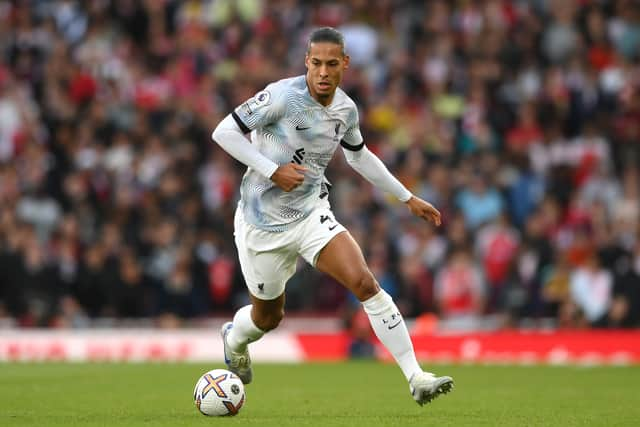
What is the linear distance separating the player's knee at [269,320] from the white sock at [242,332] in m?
0.05

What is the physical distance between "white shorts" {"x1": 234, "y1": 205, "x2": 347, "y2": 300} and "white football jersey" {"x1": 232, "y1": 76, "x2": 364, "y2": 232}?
7cm

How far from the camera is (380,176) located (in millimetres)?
10031

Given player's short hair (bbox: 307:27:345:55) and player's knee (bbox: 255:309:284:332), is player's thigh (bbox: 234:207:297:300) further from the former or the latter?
player's short hair (bbox: 307:27:345:55)

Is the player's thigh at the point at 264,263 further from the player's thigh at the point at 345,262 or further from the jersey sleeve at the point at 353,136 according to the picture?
the jersey sleeve at the point at 353,136

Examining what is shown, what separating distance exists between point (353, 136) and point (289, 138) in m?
0.65

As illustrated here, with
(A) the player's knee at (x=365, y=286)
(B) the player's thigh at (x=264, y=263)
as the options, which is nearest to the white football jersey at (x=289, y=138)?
(B) the player's thigh at (x=264, y=263)

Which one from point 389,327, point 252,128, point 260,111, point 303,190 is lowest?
point 389,327

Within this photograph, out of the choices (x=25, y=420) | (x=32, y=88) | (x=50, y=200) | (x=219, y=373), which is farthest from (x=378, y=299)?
(x=32, y=88)

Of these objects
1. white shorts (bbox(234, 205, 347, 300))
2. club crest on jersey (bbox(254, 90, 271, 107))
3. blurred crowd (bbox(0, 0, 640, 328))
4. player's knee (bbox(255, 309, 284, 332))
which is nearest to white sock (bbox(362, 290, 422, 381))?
white shorts (bbox(234, 205, 347, 300))

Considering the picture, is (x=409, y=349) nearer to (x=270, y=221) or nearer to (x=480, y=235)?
(x=270, y=221)

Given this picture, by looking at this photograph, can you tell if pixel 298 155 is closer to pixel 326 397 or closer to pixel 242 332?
pixel 242 332

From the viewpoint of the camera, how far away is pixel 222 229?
19953 millimetres

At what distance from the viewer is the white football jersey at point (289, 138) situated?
9.25 m

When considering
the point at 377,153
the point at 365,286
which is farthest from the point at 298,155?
the point at 377,153
